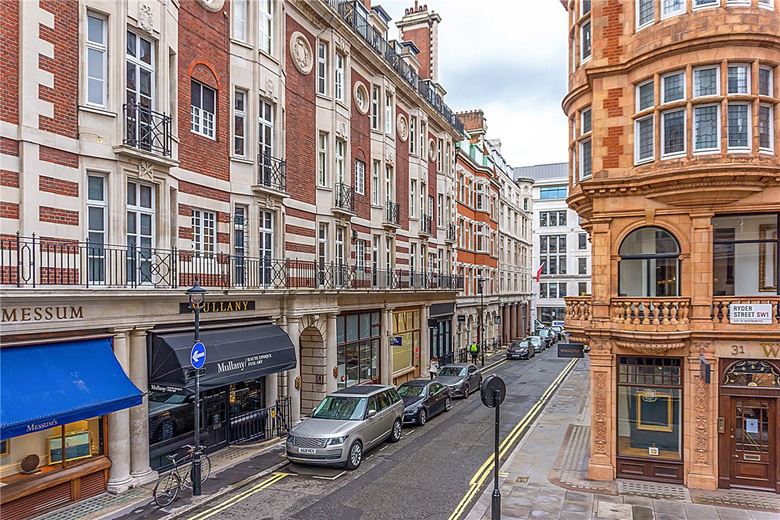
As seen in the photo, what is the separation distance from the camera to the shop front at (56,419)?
33.1 feet

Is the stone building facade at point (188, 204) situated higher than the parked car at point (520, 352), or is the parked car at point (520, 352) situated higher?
the stone building facade at point (188, 204)

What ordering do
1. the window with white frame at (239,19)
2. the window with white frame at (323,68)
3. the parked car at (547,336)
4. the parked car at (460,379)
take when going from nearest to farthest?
the window with white frame at (239,19) < the window with white frame at (323,68) < the parked car at (460,379) < the parked car at (547,336)

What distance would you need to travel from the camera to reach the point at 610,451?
533 inches

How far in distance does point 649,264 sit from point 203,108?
13.2m

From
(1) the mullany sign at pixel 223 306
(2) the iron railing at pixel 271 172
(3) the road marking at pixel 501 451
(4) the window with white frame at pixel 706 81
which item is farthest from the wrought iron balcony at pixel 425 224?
(4) the window with white frame at pixel 706 81

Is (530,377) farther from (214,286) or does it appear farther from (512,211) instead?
(512,211)

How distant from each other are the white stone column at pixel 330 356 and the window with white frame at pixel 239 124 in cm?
715

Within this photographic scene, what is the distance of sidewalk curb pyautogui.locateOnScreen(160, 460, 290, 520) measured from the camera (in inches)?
449

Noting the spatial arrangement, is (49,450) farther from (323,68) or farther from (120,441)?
(323,68)

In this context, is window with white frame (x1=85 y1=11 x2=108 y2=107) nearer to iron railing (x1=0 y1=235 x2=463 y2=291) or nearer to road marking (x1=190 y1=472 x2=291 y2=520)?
iron railing (x1=0 y1=235 x2=463 y2=291)

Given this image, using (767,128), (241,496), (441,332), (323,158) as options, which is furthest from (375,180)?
(241,496)

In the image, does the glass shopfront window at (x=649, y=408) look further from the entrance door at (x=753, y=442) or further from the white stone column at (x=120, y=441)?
the white stone column at (x=120, y=441)

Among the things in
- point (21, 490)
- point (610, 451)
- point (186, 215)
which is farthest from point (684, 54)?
point (21, 490)

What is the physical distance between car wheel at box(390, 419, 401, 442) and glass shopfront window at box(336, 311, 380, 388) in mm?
5437
